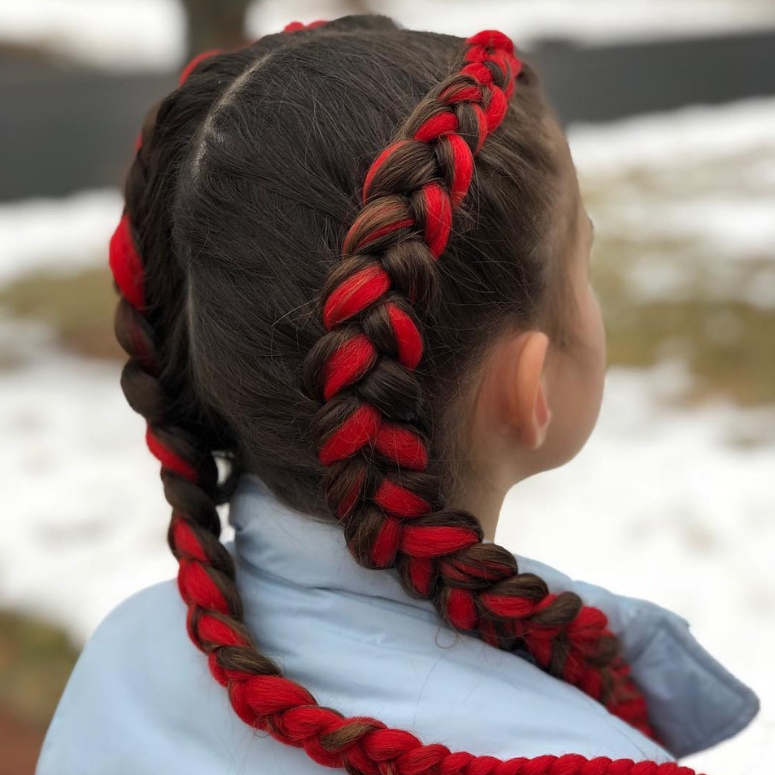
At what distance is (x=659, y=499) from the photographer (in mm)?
2463

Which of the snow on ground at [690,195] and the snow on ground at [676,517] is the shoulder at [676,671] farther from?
the snow on ground at [690,195]

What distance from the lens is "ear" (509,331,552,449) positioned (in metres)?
0.92

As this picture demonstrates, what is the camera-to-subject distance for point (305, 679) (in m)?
0.91

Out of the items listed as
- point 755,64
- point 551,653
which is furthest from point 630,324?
point 755,64

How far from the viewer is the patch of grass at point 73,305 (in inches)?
Answer: 133

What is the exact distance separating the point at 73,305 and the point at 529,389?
121 inches

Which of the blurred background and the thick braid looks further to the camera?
the blurred background

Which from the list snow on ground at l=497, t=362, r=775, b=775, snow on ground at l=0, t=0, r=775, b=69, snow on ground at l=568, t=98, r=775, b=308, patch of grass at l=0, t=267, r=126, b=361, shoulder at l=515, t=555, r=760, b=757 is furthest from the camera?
snow on ground at l=0, t=0, r=775, b=69

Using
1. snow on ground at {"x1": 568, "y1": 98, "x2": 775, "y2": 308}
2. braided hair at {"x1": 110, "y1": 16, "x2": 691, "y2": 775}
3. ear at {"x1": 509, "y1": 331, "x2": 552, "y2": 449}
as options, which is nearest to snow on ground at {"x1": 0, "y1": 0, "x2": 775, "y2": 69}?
snow on ground at {"x1": 568, "y1": 98, "x2": 775, "y2": 308}

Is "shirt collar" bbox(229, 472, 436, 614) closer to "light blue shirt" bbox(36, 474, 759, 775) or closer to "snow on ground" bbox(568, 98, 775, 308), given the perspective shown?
"light blue shirt" bbox(36, 474, 759, 775)

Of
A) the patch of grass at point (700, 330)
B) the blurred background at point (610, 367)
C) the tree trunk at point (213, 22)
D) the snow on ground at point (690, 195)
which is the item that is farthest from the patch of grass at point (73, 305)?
the snow on ground at point (690, 195)

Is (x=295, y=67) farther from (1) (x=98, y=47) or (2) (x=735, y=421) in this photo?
(1) (x=98, y=47)

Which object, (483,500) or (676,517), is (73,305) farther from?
(483,500)

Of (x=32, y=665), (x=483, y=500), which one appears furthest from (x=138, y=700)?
(x=32, y=665)
